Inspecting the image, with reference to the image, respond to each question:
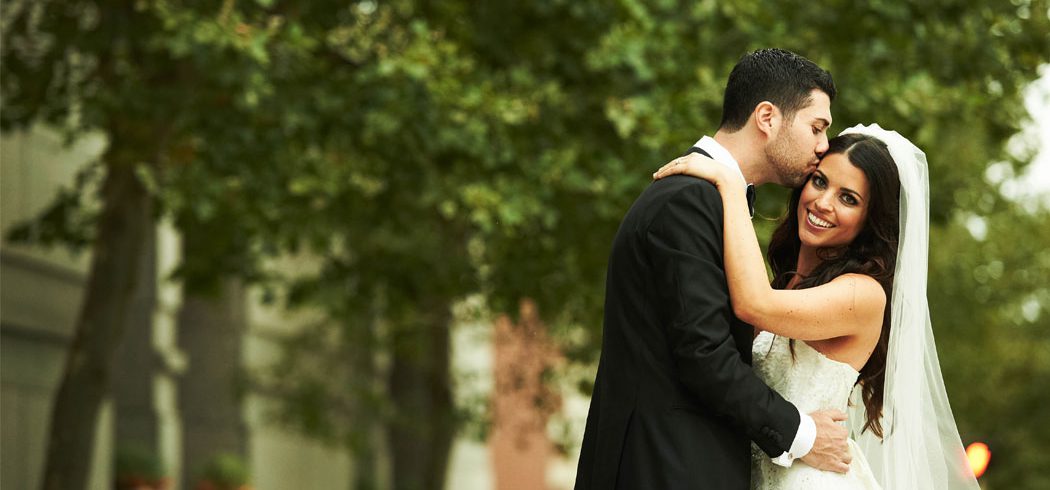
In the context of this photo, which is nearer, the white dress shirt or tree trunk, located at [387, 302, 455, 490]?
the white dress shirt

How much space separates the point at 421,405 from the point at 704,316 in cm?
1615

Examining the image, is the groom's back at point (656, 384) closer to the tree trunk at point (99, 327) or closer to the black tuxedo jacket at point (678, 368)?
the black tuxedo jacket at point (678, 368)

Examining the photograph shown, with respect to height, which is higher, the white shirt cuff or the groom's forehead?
the groom's forehead

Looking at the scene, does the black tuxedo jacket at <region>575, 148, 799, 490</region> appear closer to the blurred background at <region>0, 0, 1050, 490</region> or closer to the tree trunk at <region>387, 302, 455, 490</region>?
the blurred background at <region>0, 0, 1050, 490</region>

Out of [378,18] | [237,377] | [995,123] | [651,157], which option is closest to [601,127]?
[651,157]

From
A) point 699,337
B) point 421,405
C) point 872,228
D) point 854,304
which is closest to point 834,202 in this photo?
point 872,228

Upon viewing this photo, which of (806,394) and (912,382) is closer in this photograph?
(806,394)

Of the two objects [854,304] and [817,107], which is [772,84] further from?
[854,304]

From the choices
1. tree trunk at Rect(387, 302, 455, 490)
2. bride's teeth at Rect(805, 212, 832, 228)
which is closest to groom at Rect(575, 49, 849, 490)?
bride's teeth at Rect(805, 212, 832, 228)

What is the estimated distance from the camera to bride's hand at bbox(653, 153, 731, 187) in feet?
15.3

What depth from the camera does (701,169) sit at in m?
4.68

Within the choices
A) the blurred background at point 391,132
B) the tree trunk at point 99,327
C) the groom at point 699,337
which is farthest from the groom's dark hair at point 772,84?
the tree trunk at point 99,327

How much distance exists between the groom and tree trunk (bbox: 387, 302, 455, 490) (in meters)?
11.7

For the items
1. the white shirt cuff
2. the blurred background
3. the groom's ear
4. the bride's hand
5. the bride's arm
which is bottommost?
the white shirt cuff
